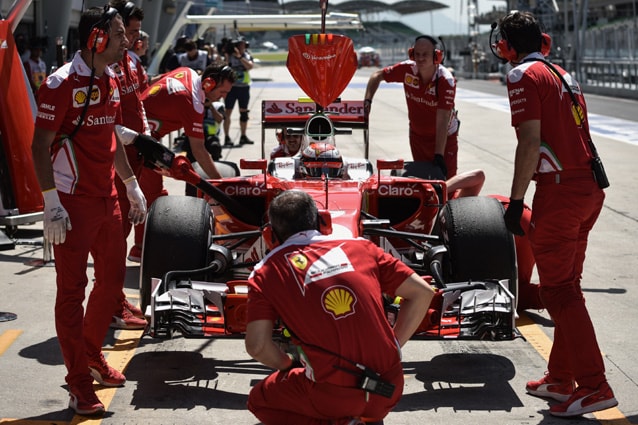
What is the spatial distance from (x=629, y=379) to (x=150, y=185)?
4097 millimetres

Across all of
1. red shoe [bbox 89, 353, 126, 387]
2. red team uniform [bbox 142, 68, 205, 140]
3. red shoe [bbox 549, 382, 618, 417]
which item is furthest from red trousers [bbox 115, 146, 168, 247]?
red shoe [bbox 549, 382, 618, 417]

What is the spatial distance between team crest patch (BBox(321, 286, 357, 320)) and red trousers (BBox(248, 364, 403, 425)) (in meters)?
0.29

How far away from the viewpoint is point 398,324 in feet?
13.8

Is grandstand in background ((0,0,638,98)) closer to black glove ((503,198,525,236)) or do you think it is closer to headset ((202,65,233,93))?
headset ((202,65,233,93))

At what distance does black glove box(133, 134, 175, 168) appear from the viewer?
6465 mm

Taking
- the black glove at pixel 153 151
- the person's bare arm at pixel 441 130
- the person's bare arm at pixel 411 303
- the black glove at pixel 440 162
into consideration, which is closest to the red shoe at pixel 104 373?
the black glove at pixel 153 151

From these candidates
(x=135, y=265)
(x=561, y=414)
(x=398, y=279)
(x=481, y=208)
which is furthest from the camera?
(x=135, y=265)

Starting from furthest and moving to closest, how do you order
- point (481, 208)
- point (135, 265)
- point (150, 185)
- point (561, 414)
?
point (135, 265) < point (150, 185) < point (481, 208) < point (561, 414)

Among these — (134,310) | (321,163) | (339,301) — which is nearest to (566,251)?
(339,301)

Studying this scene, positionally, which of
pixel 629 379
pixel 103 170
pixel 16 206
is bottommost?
pixel 629 379

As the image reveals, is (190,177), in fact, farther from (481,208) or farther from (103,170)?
(481,208)

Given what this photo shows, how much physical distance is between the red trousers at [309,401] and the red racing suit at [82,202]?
147cm

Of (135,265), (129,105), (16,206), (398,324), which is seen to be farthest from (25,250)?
(398,324)

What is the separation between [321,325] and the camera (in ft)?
12.6
